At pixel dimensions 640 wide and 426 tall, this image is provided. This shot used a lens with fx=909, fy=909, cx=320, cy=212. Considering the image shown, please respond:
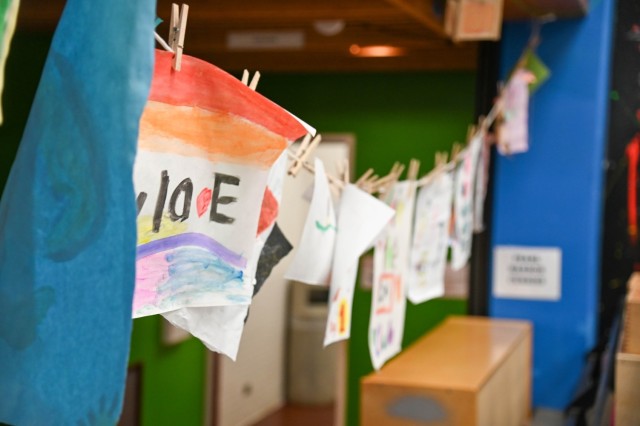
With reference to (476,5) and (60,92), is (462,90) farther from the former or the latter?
(60,92)

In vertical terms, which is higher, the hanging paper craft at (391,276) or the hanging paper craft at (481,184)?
the hanging paper craft at (481,184)

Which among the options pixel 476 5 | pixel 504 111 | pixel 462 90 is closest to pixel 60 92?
pixel 476 5

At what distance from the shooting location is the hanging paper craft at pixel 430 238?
7.84 feet

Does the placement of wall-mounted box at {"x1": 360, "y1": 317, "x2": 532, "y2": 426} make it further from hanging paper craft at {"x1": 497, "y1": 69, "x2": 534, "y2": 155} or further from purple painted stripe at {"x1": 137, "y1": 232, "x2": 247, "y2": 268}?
purple painted stripe at {"x1": 137, "y1": 232, "x2": 247, "y2": 268}

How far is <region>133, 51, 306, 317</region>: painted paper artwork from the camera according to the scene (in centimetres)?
102

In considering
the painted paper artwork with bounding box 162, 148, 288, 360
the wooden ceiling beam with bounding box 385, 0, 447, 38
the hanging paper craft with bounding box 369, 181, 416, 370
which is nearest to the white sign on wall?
the wooden ceiling beam with bounding box 385, 0, 447, 38

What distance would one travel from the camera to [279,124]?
1147 millimetres

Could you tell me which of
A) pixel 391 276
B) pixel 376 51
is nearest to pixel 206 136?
pixel 391 276

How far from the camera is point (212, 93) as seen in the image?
1.06m

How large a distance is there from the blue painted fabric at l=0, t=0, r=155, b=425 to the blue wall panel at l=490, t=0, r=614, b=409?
106 inches

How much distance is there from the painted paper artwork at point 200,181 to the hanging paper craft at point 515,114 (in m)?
2.14

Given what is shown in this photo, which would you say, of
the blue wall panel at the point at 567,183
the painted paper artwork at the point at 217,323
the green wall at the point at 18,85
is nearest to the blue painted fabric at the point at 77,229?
the painted paper artwork at the point at 217,323

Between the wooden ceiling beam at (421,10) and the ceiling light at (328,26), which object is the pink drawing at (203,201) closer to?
the wooden ceiling beam at (421,10)

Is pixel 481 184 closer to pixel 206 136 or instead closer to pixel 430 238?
pixel 430 238
